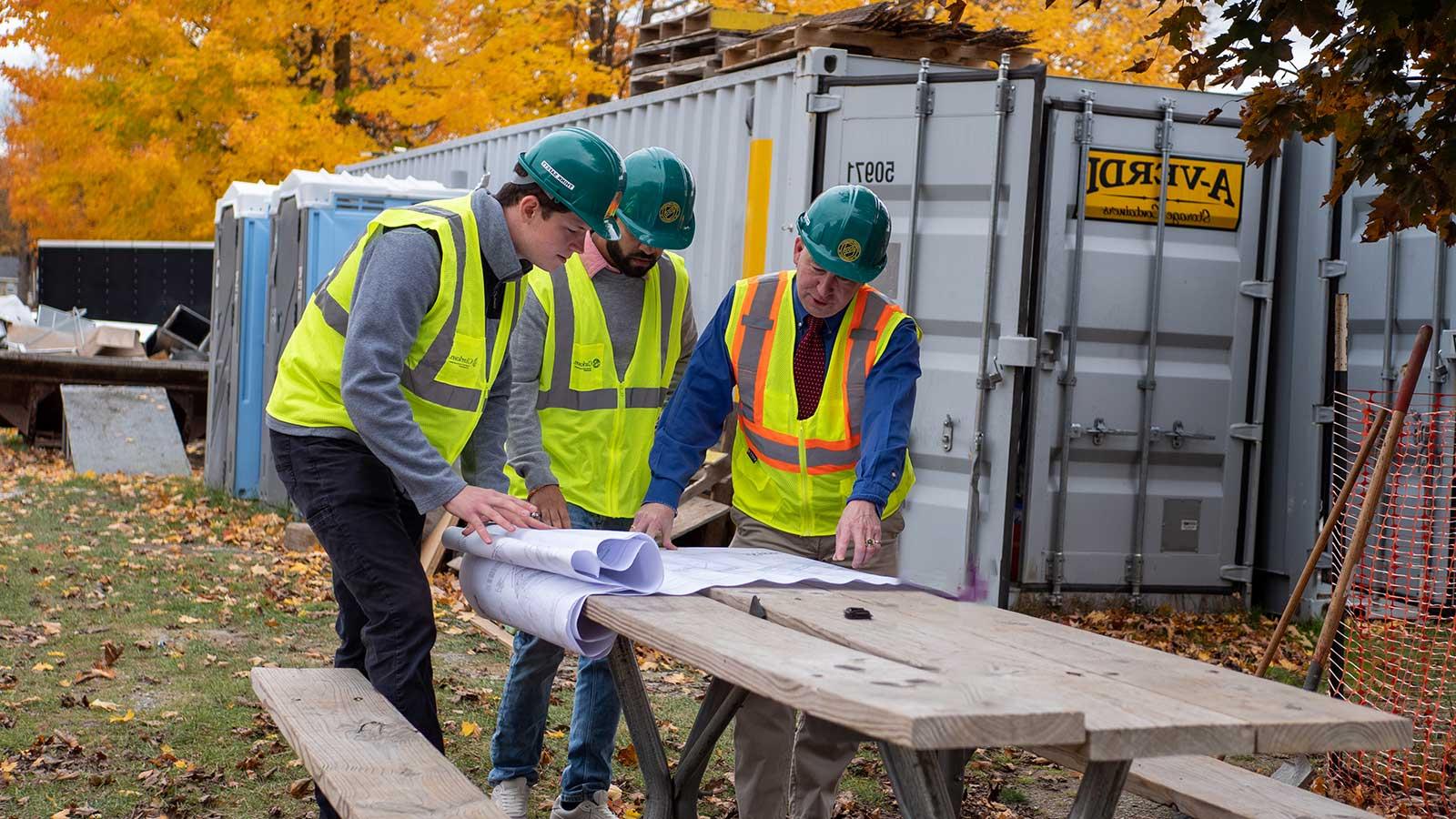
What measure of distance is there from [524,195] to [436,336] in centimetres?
45

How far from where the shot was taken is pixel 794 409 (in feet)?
15.8

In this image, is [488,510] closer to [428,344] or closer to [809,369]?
[428,344]

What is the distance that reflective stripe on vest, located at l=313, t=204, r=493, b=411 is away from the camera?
4.21 meters

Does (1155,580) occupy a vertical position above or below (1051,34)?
below

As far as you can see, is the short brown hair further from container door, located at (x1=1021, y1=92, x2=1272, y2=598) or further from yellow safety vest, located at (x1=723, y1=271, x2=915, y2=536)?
container door, located at (x1=1021, y1=92, x2=1272, y2=598)

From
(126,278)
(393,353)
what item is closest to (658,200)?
(393,353)

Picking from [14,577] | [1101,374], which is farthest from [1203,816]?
[14,577]

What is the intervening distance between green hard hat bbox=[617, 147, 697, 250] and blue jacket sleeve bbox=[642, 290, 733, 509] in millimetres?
281

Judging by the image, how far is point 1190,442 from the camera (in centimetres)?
940

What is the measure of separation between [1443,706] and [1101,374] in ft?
8.46

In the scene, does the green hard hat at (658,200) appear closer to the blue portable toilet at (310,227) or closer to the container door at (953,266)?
the container door at (953,266)

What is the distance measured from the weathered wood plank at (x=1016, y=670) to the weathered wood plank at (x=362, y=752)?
0.78 m

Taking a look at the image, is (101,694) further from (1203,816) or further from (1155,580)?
(1155,580)

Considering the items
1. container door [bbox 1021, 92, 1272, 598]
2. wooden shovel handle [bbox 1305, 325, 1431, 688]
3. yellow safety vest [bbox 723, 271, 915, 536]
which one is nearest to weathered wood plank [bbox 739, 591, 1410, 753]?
yellow safety vest [bbox 723, 271, 915, 536]
